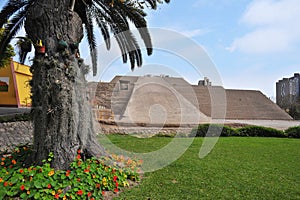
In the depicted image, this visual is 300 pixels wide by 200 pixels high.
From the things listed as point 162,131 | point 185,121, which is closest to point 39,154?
point 162,131

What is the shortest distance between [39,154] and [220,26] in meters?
5.42

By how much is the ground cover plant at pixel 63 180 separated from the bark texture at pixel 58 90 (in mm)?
200

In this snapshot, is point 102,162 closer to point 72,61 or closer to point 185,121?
point 72,61

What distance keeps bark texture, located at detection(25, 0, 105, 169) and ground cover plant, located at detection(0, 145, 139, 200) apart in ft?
0.66

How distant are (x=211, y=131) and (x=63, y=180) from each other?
34.4 feet

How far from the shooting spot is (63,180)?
347 centimetres

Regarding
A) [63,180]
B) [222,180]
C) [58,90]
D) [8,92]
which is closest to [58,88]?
[58,90]

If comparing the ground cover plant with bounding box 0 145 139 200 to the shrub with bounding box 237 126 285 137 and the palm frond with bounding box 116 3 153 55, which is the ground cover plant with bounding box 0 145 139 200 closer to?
the palm frond with bounding box 116 3 153 55

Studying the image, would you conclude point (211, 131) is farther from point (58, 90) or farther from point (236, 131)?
point (58, 90)

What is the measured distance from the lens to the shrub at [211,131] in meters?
12.8

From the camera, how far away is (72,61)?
4.18 metres

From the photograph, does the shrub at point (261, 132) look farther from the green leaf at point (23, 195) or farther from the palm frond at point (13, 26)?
the green leaf at point (23, 195)

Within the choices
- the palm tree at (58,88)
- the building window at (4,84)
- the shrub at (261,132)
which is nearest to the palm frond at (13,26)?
the palm tree at (58,88)

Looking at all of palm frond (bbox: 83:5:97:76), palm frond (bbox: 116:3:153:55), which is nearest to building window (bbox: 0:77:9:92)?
palm frond (bbox: 83:5:97:76)
